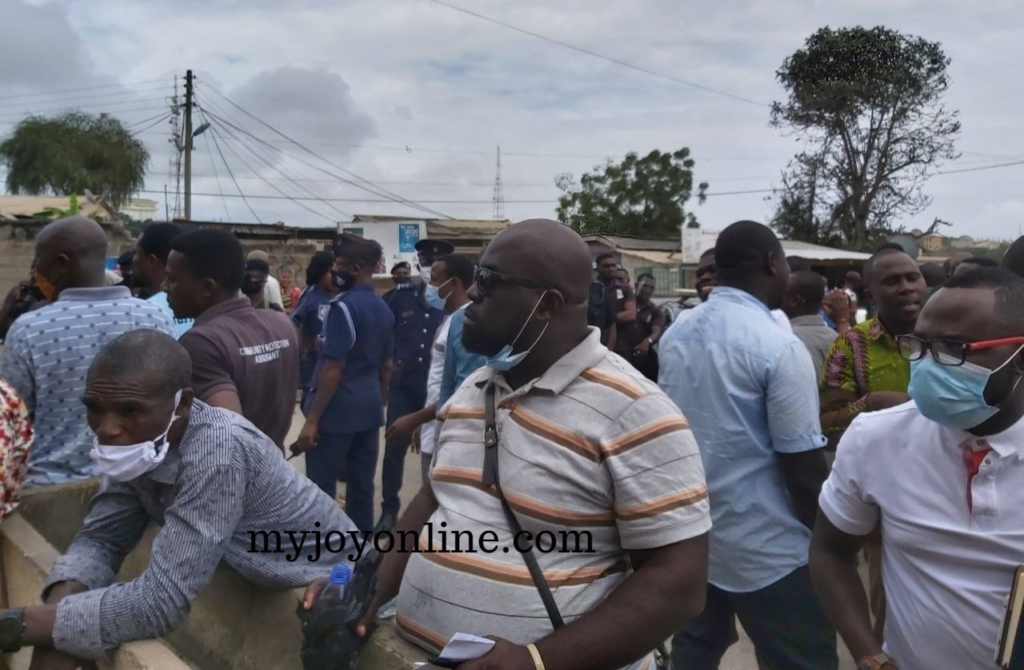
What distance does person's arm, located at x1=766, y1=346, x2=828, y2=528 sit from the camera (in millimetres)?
2527

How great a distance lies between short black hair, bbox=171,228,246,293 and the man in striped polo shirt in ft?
6.00

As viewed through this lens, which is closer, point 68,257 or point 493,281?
point 493,281

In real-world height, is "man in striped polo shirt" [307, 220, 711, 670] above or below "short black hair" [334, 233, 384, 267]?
below

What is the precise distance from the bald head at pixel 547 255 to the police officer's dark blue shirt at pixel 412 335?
12.3 ft

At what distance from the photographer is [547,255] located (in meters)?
1.67

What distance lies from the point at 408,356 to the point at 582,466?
13.6ft

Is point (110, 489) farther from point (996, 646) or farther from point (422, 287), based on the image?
point (422, 287)

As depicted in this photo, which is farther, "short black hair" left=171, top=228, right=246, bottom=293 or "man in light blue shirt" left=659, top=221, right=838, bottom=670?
"short black hair" left=171, top=228, right=246, bottom=293

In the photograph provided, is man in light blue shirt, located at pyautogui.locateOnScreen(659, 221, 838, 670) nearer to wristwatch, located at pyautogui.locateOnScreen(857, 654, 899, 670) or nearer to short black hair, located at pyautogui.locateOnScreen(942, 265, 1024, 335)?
wristwatch, located at pyautogui.locateOnScreen(857, 654, 899, 670)

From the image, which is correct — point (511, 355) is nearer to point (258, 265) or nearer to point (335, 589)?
point (335, 589)

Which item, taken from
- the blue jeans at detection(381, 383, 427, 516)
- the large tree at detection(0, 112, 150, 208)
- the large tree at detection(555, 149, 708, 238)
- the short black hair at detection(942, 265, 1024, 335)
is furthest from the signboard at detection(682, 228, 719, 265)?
the large tree at detection(0, 112, 150, 208)

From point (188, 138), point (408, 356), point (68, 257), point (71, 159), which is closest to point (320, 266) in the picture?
point (408, 356)

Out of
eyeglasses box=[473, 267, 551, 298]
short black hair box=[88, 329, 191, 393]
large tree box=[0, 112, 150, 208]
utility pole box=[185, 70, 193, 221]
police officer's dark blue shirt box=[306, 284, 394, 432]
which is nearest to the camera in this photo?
eyeglasses box=[473, 267, 551, 298]

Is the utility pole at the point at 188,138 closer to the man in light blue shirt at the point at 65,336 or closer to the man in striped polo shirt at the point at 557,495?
the man in light blue shirt at the point at 65,336
